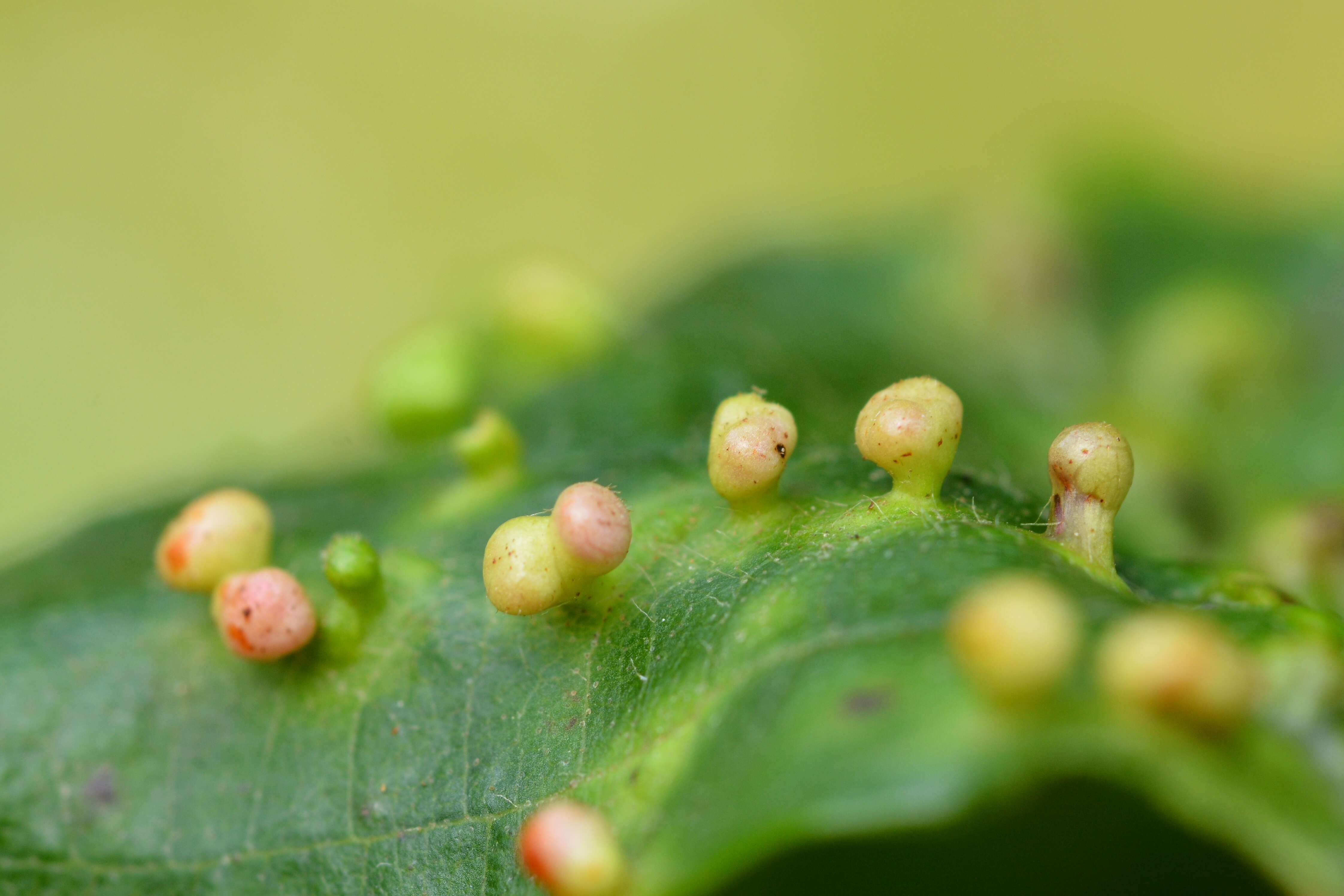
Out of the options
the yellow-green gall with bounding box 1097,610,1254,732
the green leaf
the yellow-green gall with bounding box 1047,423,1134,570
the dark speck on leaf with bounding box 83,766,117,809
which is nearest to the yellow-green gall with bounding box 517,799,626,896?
the green leaf

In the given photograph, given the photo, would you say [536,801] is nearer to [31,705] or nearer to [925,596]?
[925,596]

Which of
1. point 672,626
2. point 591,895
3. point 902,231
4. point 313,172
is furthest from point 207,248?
point 591,895

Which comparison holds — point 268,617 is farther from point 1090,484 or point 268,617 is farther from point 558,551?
point 1090,484

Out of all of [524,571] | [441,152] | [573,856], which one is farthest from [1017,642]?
[441,152]

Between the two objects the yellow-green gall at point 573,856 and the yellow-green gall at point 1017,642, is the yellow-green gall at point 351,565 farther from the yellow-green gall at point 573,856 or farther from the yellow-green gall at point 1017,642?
the yellow-green gall at point 1017,642

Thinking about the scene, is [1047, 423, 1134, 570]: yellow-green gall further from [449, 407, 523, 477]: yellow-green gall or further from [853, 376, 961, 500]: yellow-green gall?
[449, 407, 523, 477]: yellow-green gall

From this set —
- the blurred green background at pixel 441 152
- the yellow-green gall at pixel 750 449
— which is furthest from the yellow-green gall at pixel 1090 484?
the blurred green background at pixel 441 152
